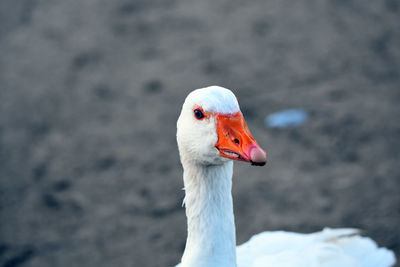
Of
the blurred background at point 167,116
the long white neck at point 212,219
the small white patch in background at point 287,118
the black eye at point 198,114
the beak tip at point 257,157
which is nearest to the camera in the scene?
the beak tip at point 257,157

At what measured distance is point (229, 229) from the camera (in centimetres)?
243

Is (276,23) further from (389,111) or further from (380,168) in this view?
(380,168)

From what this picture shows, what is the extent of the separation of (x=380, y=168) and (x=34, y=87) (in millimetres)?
3426

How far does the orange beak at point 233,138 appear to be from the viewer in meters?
2.10

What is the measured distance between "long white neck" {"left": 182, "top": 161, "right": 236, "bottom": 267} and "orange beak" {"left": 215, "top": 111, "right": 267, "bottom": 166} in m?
0.24

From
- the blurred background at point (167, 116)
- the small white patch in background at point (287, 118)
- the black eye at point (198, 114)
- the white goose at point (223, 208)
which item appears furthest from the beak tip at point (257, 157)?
the small white patch in background at point (287, 118)

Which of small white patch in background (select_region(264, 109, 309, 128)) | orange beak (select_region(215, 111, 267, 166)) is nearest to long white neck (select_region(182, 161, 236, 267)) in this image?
orange beak (select_region(215, 111, 267, 166))

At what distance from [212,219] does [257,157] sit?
0.55m

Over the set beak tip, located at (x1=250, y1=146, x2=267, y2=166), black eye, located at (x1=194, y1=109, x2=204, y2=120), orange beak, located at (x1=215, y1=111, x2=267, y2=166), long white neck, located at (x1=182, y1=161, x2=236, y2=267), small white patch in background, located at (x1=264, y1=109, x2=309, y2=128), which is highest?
small white patch in background, located at (x1=264, y1=109, x2=309, y2=128)

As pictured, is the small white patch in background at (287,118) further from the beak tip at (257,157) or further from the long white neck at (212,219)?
the beak tip at (257,157)

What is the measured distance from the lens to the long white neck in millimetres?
2400

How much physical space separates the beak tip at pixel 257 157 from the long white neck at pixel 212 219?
38cm

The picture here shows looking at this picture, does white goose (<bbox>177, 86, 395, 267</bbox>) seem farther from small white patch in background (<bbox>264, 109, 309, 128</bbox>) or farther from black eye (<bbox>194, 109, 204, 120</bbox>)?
small white patch in background (<bbox>264, 109, 309, 128</bbox>)

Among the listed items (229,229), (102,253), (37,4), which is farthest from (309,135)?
(37,4)
